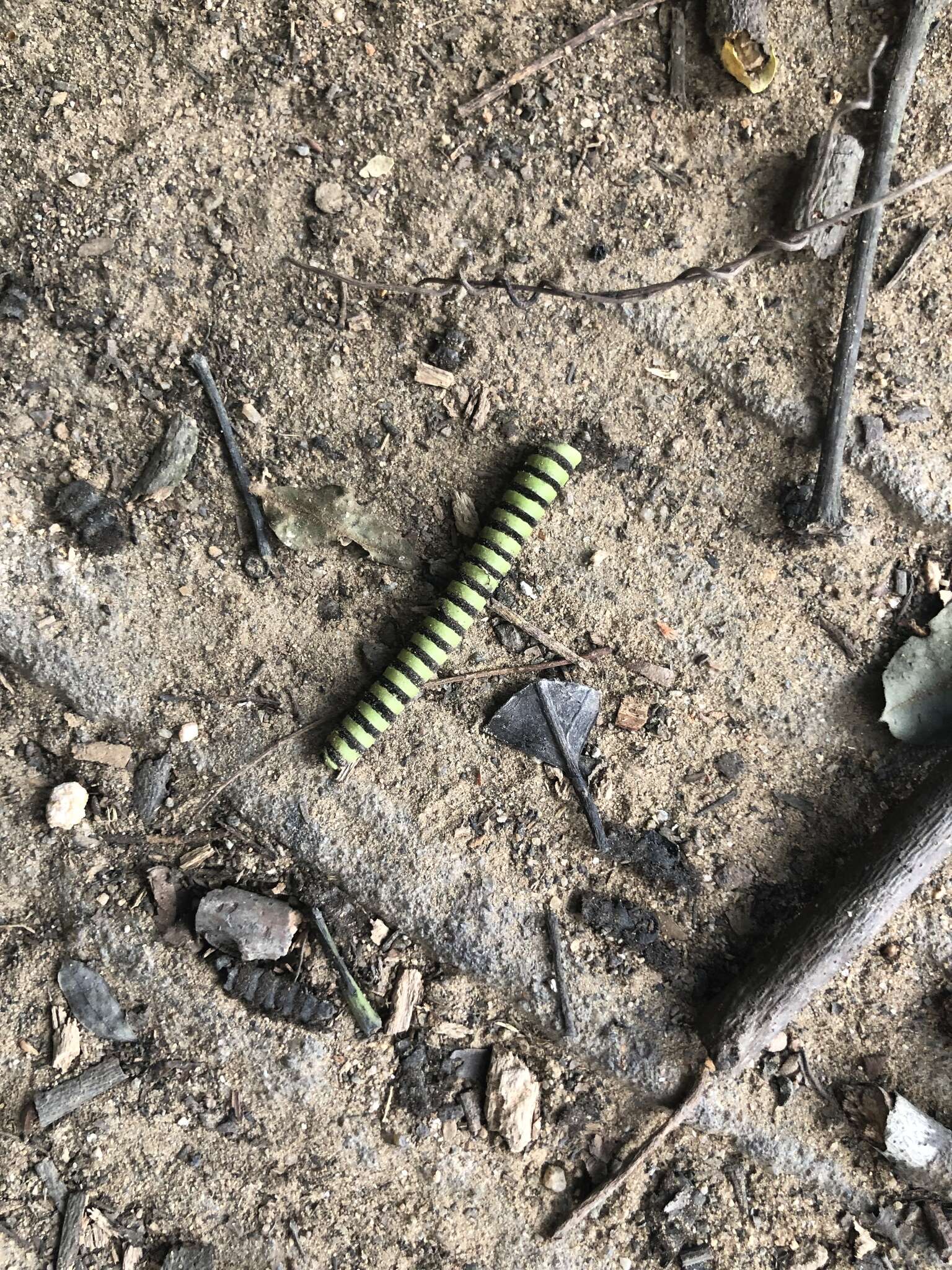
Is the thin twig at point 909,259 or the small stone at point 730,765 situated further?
the small stone at point 730,765

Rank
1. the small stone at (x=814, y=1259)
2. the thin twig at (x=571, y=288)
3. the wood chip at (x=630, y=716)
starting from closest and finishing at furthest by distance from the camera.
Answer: the thin twig at (x=571, y=288) < the small stone at (x=814, y=1259) < the wood chip at (x=630, y=716)

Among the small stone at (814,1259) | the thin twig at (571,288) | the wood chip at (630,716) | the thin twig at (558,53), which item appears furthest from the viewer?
the wood chip at (630,716)

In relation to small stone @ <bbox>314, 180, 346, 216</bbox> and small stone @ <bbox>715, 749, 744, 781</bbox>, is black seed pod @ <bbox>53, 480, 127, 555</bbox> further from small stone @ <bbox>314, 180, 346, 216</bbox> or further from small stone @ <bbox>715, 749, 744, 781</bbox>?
small stone @ <bbox>715, 749, 744, 781</bbox>

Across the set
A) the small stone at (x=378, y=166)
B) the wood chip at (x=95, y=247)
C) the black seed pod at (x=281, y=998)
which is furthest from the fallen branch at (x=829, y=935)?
the wood chip at (x=95, y=247)

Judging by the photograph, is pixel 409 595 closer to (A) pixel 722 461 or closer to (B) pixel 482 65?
(A) pixel 722 461

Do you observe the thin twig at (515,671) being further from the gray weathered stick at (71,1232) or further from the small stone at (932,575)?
the gray weathered stick at (71,1232)

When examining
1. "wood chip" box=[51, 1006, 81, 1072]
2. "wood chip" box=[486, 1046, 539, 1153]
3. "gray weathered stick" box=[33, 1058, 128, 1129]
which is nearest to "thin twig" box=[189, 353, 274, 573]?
"wood chip" box=[51, 1006, 81, 1072]

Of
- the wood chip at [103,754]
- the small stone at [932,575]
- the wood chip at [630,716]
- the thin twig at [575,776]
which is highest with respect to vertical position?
the small stone at [932,575]

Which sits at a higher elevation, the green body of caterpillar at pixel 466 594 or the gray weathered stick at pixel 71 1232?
the green body of caterpillar at pixel 466 594
